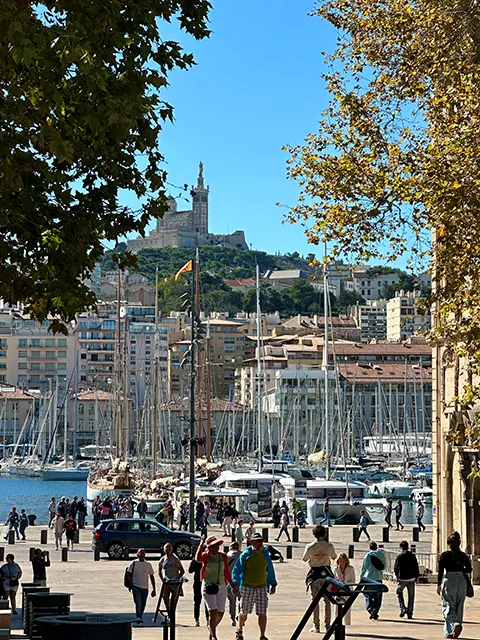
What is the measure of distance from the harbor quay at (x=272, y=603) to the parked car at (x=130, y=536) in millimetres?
377

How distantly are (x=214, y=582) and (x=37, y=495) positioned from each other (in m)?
97.8

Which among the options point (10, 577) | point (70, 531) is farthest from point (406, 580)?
point (70, 531)

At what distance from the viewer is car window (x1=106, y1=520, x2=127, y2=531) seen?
37.9 metres

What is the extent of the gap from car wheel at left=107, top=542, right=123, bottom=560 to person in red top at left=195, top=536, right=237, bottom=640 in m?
19.3

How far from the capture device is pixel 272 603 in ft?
81.1

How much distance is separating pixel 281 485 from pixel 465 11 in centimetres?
5731

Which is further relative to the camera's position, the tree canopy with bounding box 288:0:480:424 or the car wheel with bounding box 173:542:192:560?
the car wheel with bounding box 173:542:192:560

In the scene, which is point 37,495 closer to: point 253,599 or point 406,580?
point 406,580

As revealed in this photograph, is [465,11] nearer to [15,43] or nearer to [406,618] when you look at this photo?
[15,43]

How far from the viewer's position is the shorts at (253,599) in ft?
55.4

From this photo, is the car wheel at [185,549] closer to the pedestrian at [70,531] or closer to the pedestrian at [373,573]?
the pedestrian at [70,531]

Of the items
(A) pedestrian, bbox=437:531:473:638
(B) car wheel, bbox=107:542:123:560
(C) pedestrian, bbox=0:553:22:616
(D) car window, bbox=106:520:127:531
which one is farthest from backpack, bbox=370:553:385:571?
(D) car window, bbox=106:520:127:531

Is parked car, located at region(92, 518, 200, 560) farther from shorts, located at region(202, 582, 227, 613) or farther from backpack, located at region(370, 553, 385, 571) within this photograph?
shorts, located at region(202, 582, 227, 613)

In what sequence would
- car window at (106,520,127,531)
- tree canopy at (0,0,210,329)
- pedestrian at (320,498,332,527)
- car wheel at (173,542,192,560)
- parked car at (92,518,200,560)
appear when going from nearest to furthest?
tree canopy at (0,0,210,329), car wheel at (173,542,192,560), parked car at (92,518,200,560), car window at (106,520,127,531), pedestrian at (320,498,332,527)
